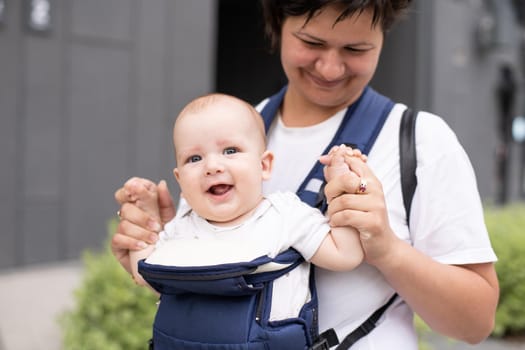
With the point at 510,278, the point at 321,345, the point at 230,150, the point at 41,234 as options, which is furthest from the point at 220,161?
the point at 41,234

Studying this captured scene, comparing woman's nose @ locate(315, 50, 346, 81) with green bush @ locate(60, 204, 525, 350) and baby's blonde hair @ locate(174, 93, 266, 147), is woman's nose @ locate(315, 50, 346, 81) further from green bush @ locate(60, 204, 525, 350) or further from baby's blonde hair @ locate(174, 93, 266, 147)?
green bush @ locate(60, 204, 525, 350)

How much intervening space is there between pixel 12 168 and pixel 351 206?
18.6 feet

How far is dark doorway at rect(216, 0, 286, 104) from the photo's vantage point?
44.0ft

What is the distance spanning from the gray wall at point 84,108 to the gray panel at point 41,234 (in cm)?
1

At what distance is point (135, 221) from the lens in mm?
1680

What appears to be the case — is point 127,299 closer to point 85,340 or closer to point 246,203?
point 85,340

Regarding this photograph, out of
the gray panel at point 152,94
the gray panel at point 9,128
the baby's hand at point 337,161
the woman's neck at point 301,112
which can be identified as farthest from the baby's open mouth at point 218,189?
the gray panel at point 152,94

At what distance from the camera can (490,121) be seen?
42.7 ft

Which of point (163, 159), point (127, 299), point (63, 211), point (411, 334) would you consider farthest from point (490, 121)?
point (411, 334)

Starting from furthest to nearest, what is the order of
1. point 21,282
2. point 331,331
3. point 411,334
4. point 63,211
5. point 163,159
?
point 163,159 → point 63,211 → point 21,282 → point 411,334 → point 331,331

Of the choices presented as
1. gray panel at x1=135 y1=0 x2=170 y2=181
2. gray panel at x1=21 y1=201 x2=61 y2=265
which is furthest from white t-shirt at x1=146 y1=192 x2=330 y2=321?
gray panel at x1=135 y1=0 x2=170 y2=181

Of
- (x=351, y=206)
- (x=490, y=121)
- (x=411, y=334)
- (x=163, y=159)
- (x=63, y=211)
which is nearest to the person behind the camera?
(x=351, y=206)

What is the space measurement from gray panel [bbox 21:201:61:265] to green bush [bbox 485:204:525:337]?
456 cm

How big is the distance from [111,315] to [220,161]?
7.95ft
